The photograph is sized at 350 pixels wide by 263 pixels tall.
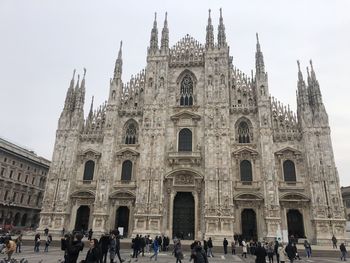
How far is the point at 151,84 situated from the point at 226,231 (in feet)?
Answer: 61.1

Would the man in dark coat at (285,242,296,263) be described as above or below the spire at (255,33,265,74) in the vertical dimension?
below

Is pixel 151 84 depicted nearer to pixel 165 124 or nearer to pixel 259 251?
pixel 165 124

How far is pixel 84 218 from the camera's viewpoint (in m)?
32.0

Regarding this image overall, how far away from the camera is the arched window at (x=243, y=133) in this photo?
3191cm

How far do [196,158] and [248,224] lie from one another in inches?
330

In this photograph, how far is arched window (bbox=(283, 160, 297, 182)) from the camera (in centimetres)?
2986

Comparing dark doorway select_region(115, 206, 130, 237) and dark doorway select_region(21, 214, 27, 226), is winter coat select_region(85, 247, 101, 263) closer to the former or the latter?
dark doorway select_region(115, 206, 130, 237)

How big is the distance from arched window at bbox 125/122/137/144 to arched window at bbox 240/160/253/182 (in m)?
12.5

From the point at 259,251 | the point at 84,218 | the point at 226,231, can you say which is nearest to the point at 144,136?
the point at 84,218

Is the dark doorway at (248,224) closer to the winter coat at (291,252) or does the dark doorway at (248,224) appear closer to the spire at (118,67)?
the winter coat at (291,252)

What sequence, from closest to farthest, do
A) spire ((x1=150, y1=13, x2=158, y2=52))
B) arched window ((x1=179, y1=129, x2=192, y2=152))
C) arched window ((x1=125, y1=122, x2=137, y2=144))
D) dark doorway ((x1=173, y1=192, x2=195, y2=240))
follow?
dark doorway ((x1=173, y1=192, x2=195, y2=240))
arched window ((x1=179, y1=129, x2=192, y2=152))
arched window ((x1=125, y1=122, x2=137, y2=144))
spire ((x1=150, y1=13, x2=158, y2=52))

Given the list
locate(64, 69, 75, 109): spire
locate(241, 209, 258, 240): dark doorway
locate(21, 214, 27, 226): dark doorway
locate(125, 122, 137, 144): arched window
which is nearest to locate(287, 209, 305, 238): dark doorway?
locate(241, 209, 258, 240): dark doorway

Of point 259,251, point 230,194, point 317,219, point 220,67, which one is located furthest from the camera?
point 220,67

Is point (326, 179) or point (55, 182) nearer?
point (326, 179)
